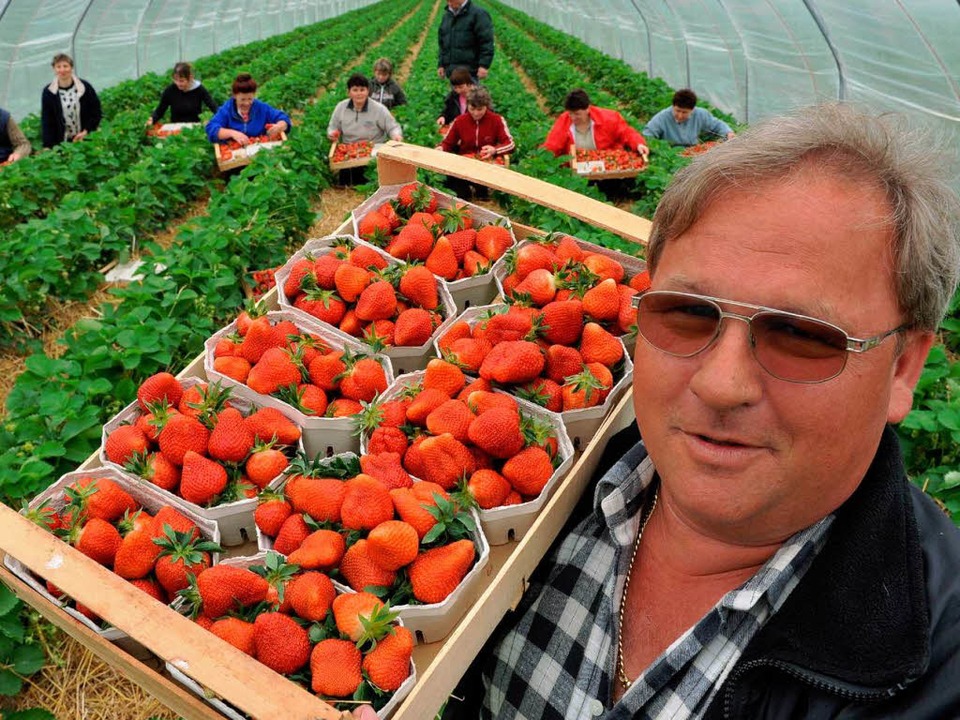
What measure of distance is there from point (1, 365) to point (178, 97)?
19.5 feet

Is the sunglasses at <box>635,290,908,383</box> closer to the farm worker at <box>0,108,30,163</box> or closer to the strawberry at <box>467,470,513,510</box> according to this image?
the strawberry at <box>467,470,513,510</box>

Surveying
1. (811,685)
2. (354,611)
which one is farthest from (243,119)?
(811,685)

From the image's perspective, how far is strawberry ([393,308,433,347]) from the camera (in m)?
2.25

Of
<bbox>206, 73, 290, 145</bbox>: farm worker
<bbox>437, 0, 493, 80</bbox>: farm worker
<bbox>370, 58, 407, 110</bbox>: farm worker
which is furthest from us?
<bbox>370, 58, 407, 110</bbox>: farm worker

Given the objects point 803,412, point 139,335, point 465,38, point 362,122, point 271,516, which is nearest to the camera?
point 803,412

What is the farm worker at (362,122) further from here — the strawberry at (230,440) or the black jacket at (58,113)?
the strawberry at (230,440)

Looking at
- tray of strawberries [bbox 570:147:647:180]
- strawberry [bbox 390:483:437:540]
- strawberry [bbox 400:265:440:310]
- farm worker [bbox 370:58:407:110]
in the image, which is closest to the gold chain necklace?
strawberry [bbox 390:483:437:540]

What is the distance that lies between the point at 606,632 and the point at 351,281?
1495 mm

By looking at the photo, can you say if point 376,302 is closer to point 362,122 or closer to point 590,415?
point 590,415

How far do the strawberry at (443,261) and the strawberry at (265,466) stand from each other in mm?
1012

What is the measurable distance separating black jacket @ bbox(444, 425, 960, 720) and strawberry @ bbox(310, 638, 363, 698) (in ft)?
2.28

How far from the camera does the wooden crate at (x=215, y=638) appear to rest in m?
1.10

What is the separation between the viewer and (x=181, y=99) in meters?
8.98

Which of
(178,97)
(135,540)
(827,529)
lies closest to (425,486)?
(135,540)
